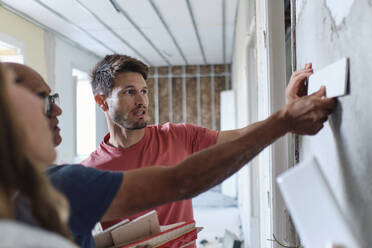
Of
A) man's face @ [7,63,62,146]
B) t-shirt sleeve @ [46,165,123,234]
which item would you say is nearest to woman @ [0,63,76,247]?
t-shirt sleeve @ [46,165,123,234]

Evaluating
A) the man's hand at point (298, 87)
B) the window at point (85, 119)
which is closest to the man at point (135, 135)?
the man's hand at point (298, 87)

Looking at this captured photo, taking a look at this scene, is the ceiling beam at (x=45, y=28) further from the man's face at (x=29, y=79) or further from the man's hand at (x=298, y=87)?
the man's hand at (x=298, y=87)

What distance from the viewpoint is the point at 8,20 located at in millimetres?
4281

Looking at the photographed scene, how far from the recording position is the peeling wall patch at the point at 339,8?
2.26ft

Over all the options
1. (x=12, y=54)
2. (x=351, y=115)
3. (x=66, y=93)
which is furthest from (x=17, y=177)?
(x=66, y=93)

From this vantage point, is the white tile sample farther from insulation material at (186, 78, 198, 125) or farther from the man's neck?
insulation material at (186, 78, 198, 125)

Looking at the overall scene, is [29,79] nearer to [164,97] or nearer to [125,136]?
[125,136]

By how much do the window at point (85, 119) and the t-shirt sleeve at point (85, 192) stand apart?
Answer: 22.0 ft

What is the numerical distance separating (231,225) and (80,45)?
14.0ft

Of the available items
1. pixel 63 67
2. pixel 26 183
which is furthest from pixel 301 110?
pixel 63 67

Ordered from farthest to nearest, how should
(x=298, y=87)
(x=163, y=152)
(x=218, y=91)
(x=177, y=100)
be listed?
(x=177, y=100)
(x=218, y=91)
(x=163, y=152)
(x=298, y=87)

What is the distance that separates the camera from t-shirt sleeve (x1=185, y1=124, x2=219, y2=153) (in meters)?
1.79

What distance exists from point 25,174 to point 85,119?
724cm

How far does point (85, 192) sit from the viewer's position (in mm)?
777
